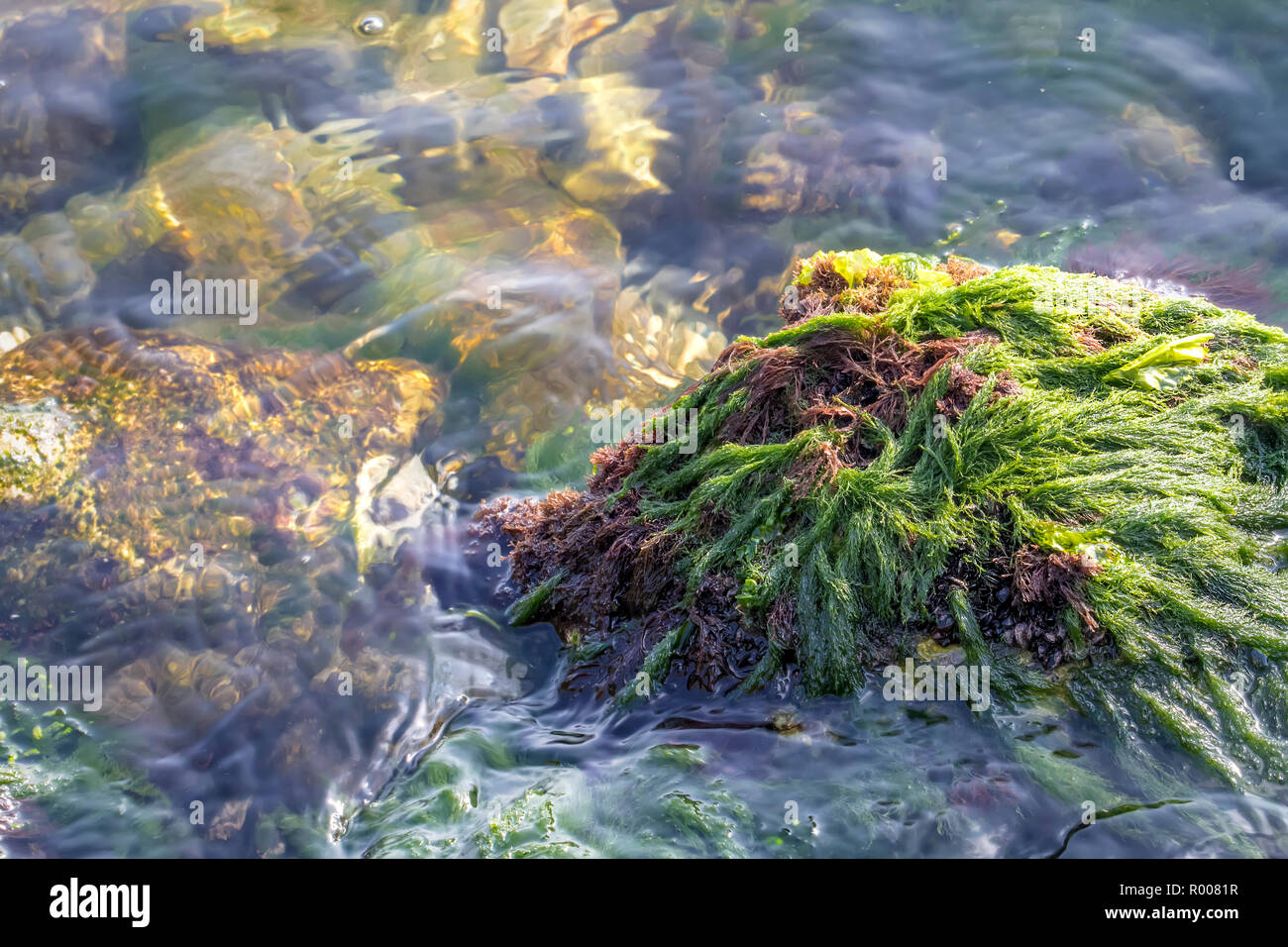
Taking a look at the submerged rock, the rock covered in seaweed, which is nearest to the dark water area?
the submerged rock

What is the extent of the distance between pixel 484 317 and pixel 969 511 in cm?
374

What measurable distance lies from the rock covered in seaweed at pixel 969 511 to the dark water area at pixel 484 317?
0.22 meters

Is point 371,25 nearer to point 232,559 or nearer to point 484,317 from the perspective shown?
point 484,317

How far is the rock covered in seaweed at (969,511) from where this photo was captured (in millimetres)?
3201

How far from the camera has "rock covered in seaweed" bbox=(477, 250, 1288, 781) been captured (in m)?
3.20

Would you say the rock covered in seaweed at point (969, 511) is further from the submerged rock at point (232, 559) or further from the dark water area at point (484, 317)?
the submerged rock at point (232, 559)

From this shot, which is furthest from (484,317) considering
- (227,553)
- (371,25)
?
(371,25)

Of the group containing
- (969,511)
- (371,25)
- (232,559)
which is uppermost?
(371,25)

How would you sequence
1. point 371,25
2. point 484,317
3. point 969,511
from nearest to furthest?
point 969,511, point 484,317, point 371,25

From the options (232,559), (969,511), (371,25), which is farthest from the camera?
(371,25)

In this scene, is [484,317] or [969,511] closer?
[969,511]

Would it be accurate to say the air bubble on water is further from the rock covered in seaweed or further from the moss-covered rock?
the rock covered in seaweed

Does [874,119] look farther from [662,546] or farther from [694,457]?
[662,546]

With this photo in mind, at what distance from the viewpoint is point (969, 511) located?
351 cm
